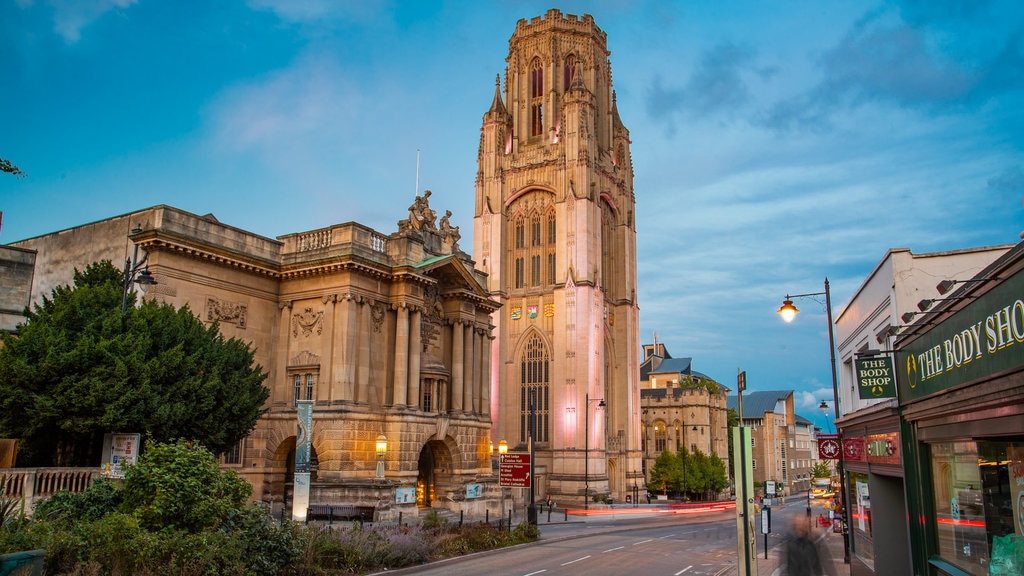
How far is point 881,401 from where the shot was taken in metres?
18.6

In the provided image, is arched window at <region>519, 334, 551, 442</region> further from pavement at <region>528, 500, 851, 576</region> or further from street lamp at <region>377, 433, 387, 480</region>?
street lamp at <region>377, 433, 387, 480</region>

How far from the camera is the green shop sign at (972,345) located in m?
9.70

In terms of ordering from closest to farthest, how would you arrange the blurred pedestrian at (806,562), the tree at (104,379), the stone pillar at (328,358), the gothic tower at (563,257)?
the blurred pedestrian at (806,562) → the tree at (104,379) → the stone pillar at (328,358) → the gothic tower at (563,257)

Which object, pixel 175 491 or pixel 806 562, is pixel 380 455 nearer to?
pixel 175 491

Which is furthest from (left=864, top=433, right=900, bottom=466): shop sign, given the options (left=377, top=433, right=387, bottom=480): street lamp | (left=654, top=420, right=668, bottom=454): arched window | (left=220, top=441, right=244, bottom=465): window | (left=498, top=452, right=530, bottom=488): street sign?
(left=654, top=420, right=668, bottom=454): arched window

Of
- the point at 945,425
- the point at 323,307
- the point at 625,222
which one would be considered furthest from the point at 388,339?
the point at 625,222

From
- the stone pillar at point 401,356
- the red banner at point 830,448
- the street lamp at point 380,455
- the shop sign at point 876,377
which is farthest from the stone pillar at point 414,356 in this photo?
the shop sign at point 876,377

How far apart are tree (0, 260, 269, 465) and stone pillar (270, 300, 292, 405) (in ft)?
28.5

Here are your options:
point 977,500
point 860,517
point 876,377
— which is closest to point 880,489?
point 860,517

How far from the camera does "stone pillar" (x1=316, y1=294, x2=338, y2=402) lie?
1383 inches

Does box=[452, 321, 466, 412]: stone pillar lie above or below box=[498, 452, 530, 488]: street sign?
above

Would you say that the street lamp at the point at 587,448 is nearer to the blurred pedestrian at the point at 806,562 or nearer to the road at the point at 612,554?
the road at the point at 612,554

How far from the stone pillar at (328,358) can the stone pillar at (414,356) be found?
13.9 feet

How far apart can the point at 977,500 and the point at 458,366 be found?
32080 millimetres
